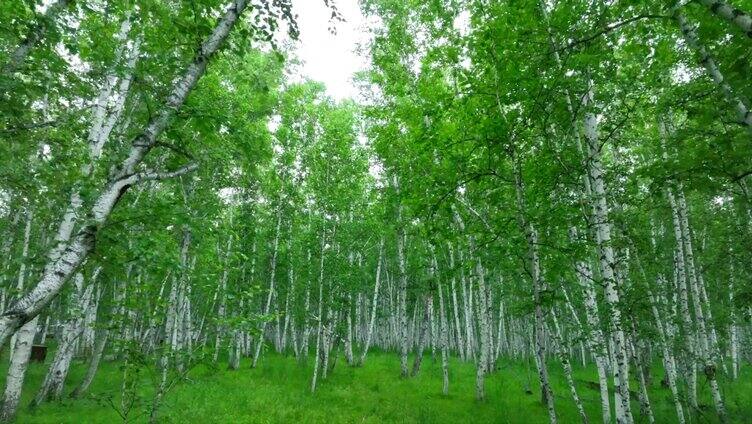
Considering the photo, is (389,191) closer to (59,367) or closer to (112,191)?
(112,191)

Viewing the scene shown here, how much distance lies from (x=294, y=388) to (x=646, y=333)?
43.9 feet

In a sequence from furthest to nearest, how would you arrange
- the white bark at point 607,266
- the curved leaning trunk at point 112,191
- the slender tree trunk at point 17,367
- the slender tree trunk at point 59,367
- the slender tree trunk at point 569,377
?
1. the slender tree trunk at point 59,367
2. the slender tree trunk at point 569,377
3. the slender tree trunk at point 17,367
4. the white bark at point 607,266
5. the curved leaning trunk at point 112,191

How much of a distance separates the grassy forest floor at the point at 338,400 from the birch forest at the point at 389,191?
6.4 inches

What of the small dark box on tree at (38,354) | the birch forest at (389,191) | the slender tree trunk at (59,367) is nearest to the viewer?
the birch forest at (389,191)

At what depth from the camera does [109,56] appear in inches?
255

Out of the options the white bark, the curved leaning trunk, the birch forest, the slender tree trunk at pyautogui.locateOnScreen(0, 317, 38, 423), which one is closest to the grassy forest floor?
the birch forest

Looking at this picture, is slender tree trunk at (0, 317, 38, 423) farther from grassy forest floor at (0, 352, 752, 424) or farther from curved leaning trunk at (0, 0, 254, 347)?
curved leaning trunk at (0, 0, 254, 347)

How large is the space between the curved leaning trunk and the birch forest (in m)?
0.02

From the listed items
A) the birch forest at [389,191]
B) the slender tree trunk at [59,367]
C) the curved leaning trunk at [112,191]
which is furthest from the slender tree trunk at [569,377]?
the slender tree trunk at [59,367]

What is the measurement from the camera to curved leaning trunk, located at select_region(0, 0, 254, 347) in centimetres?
360

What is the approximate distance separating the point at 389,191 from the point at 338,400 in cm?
817

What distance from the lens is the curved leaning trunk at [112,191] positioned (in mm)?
3598

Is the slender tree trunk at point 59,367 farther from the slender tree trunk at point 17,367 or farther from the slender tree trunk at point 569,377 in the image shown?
the slender tree trunk at point 569,377

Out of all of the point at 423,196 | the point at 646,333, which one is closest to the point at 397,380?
the point at 646,333
